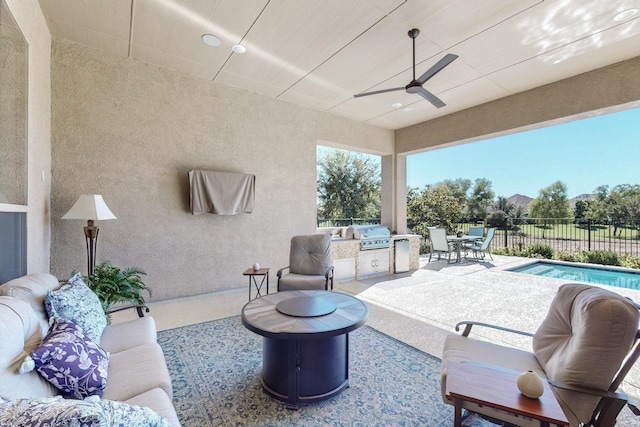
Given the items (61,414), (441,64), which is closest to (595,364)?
(61,414)

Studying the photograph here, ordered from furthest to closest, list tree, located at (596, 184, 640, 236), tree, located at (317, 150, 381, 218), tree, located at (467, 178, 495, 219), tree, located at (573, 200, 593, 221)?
tree, located at (467, 178, 495, 219), tree, located at (317, 150, 381, 218), tree, located at (573, 200, 593, 221), tree, located at (596, 184, 640, 236)

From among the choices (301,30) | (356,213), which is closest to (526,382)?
(301,30)

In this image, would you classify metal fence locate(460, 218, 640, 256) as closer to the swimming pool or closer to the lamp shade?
the swimming pool

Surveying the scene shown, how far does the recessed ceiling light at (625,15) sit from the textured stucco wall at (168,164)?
160 inches

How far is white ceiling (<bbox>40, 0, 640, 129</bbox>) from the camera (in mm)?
2727

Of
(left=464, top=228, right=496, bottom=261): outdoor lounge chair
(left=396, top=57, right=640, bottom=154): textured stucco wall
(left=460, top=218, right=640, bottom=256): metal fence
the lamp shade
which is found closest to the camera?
the lamp shade

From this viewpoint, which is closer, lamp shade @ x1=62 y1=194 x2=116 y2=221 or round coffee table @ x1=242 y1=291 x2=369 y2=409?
round coffee table @ x1=242 y1=291 x2=369 y2=409

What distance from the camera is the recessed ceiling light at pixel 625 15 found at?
2.69 metres

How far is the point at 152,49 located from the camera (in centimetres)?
349

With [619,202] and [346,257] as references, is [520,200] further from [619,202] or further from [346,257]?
[346,257]

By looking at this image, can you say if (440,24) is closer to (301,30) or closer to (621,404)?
(301,30)

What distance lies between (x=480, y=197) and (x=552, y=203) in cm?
237

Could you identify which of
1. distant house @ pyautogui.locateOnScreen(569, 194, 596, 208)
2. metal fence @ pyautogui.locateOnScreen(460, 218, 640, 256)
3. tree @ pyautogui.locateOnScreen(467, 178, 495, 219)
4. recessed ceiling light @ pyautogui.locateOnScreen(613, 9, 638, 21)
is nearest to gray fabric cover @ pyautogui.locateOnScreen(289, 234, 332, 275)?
recessed ceiling light @ pyautogui.locateOnScreen(613, 9, 638, 21)

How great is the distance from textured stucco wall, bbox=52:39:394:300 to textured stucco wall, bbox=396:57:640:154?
109 inches
